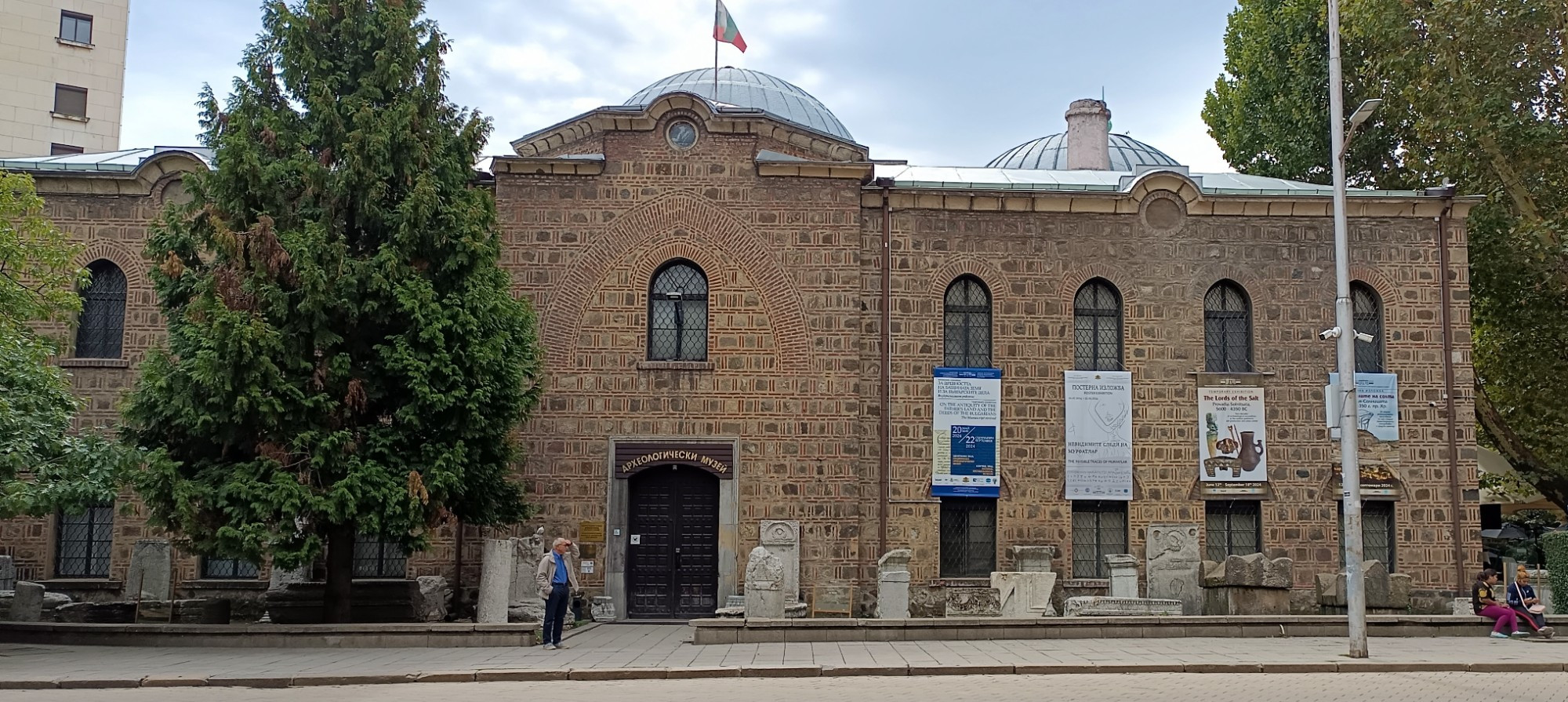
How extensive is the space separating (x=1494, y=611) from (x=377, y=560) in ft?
56.8

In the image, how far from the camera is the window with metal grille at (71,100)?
4162 centimetres

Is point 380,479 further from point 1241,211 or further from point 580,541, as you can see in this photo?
point 1241,211

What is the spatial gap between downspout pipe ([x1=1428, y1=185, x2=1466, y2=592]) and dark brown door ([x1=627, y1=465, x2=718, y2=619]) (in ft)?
42.2

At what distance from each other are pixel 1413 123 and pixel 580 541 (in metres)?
21.6

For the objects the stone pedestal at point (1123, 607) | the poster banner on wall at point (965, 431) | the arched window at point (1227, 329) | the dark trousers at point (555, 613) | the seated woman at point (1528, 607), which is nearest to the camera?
the dark trousers at point (555, 613)

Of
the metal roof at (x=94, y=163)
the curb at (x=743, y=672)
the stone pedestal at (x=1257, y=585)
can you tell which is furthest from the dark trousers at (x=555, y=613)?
the metal roof at (x=94, y=163)

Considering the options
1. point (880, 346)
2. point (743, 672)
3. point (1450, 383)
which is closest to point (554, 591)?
point (743, 672)

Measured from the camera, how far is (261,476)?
661 inches

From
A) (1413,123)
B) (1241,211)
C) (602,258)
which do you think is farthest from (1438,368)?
(602,258)

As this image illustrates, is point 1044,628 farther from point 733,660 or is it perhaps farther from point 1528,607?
point 1528,607

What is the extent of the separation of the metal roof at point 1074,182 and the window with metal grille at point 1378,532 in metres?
5.53

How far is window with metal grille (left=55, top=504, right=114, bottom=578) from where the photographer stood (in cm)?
2159

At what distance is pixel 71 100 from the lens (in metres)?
41.9

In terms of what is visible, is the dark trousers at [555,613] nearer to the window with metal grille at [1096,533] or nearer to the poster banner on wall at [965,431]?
the poster banner on wall at [965,431]
